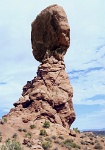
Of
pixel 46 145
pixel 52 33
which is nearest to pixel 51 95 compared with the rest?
pixel 46 145

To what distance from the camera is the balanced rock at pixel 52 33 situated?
41625 mm

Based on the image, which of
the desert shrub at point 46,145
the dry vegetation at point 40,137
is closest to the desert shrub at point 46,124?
the dry vegetation at point 40,137

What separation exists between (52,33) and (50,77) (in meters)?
6.20

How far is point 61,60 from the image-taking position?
42312 millimetres

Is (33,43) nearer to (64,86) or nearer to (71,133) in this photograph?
(64,86)

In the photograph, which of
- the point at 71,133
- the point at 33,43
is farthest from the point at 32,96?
the point at 33,43

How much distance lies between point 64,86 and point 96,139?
337 inches

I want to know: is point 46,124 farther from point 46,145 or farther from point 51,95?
point 51,95

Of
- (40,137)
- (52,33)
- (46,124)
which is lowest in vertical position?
(40,137)

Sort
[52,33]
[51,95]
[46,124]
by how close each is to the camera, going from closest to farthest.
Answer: [46,124] < [51,95] < [52,33]

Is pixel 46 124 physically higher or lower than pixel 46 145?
higher

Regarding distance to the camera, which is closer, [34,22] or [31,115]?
[31,115]

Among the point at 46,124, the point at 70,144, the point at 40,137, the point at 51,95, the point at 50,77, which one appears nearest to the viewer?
the point at 40,137

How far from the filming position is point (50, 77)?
133ft
